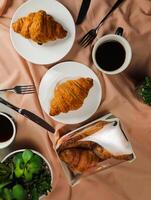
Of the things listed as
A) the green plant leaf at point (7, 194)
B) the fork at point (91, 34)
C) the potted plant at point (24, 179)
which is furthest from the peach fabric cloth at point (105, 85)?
the green plant leaf at point (7, 194)

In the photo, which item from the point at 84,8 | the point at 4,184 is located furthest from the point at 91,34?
the point at 4,184

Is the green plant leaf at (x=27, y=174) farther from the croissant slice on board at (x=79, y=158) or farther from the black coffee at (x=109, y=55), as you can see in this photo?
the black coffee at (x=109, y=55)

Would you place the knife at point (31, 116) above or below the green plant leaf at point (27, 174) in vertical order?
below

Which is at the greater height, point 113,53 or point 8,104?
point 113,53

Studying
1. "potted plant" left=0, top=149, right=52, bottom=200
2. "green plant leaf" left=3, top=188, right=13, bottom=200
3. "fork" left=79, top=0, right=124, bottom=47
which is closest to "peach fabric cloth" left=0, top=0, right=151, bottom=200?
"fork" left=79, top=0, right=124, bottom=47

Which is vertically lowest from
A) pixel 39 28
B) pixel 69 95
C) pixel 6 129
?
pixel 6 129

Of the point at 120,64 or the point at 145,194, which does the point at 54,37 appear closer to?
the point at 120,64

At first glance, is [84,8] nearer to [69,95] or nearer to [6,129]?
[69,95]

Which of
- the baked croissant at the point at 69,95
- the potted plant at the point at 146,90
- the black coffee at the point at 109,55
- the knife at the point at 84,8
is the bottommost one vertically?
the baked croissant at the point at 69,95
